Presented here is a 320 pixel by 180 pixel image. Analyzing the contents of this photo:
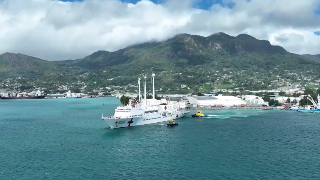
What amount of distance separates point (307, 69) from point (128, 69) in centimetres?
9325

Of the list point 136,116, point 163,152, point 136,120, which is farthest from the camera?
point 136,120

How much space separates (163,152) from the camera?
28406 millimetres

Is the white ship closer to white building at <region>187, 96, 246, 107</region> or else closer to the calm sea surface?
the calm sea surface

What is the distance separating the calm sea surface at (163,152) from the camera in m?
22.5

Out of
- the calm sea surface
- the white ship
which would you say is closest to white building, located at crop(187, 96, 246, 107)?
the white ship

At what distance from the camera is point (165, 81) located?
155 meters

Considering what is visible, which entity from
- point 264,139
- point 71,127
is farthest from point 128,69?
point 264,139

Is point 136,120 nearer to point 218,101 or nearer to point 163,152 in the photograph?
point 163,152

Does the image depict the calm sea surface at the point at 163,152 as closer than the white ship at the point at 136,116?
Yes

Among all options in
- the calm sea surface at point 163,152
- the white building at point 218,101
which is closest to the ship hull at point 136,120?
the calm sea surface at point 163,152

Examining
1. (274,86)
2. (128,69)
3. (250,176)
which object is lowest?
(250,176)

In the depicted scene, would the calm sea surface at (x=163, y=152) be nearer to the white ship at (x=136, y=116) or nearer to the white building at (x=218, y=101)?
the white ship at (x=136, y=116)

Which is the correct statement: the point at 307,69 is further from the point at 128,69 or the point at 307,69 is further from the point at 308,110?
the point at 308,110

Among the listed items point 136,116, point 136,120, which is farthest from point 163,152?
point 136,120
